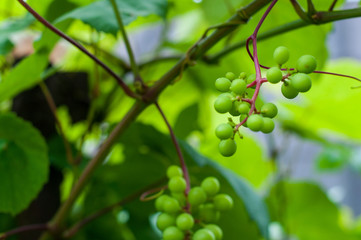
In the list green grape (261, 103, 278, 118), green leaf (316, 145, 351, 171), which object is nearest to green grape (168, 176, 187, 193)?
green grape (261, 103, 278, 118)

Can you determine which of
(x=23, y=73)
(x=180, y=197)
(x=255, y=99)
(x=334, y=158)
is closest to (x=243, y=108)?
(x=255, y=99)

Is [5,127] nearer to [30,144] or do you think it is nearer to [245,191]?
[30,144]

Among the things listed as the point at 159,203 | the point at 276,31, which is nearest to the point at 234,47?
the point at 276,31

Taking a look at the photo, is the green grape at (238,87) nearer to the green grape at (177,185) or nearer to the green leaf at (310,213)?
the green grape at (177,185)

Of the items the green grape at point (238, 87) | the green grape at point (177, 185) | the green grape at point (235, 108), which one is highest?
the green grape at point (238, 87)

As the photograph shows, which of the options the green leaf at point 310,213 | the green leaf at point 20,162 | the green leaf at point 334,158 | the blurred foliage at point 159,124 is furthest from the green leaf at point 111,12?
the green leaf at point 334,158
